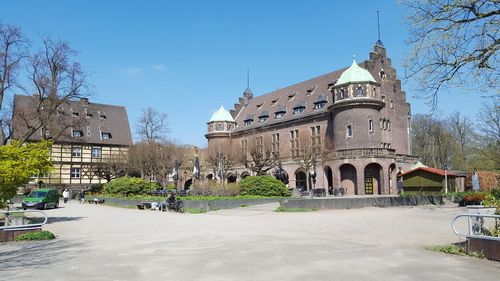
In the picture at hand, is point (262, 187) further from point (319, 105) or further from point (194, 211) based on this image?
point (319, 105)

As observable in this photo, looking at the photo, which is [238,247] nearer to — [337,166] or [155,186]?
[155,186]

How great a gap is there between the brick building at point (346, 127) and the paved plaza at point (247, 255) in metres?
28.7

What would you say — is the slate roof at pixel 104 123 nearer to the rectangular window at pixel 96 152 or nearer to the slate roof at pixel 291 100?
the rectangular window at pixel 96 152

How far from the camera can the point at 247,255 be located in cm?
952

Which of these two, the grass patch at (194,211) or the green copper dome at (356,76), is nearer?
the grass patch at (194,211)

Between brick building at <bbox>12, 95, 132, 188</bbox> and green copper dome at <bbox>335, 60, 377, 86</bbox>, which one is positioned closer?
green copper dome at <bbox>335, 60, 377, 86</bbox>

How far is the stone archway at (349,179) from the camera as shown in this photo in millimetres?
45547

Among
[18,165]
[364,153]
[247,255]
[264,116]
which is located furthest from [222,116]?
[247,255]

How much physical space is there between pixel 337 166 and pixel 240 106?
98.3 ft

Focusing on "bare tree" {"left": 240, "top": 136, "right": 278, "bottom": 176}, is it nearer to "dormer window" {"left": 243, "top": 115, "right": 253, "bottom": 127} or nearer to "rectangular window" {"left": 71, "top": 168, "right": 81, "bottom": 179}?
"dormer window" {"left": 243, "top": 115, "right": 253, "bottom": 127}

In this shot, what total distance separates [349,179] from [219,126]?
26767mm

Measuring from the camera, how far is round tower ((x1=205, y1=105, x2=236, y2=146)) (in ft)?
219

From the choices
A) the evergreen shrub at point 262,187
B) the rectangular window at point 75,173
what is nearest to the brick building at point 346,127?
the evergreen shrub at point 262,187

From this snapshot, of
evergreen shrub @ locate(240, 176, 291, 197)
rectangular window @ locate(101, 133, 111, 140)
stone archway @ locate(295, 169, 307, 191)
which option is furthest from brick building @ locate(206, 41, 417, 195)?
rectangular window @ locate(101, 133, 111, 140)
